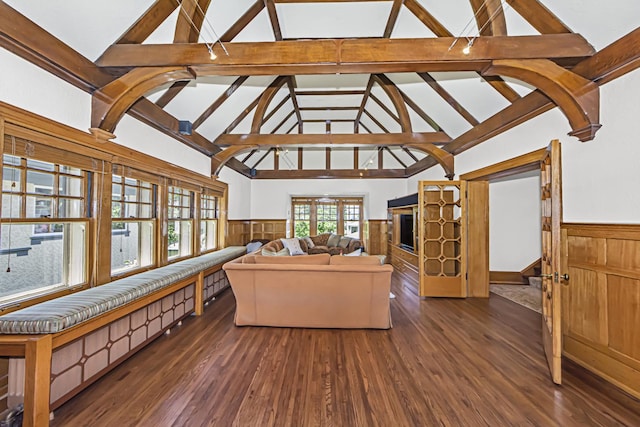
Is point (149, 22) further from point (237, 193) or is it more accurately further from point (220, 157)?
point (237, 193)

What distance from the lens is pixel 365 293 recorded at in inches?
129

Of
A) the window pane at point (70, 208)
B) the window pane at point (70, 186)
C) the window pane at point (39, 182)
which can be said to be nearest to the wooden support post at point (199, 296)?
the window pane at point (70, 208)

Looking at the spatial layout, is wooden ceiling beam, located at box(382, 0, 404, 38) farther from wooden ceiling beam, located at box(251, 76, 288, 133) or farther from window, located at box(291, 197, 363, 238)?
window, located at box(291, 197, 363, 238)

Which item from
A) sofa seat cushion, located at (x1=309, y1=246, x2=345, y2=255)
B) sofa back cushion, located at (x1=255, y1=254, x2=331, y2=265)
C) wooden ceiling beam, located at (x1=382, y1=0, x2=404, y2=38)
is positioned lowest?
sofa seat cushion, located at (x1=309, y1=246, x2=345, y2=255)

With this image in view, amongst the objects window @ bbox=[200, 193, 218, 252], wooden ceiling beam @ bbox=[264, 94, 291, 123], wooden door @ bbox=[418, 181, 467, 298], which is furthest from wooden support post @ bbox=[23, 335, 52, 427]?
wooden ceiling beam @ bbox=[264, 94, 291, 123]

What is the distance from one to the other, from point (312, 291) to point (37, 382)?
2.35 meters

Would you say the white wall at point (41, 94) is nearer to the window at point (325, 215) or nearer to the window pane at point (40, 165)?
the window pane at point (40, 165)

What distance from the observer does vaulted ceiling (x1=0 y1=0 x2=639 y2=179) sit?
2447 millimetres

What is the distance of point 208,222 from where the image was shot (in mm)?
5938

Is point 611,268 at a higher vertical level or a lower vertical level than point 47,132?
lower

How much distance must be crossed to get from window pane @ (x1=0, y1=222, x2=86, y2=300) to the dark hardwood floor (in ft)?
3.32

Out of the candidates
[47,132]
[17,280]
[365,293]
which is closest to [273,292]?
[365,293]

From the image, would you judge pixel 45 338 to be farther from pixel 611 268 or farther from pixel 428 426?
pixel 611 268

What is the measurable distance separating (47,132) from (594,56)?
4838mm
